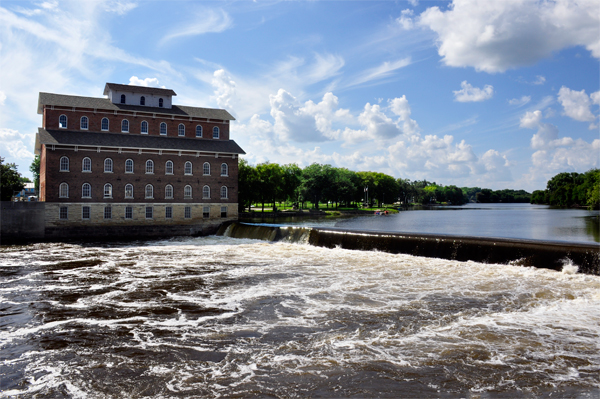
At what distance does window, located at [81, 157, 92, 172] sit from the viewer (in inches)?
1409

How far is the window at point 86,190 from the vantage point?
35781 mm

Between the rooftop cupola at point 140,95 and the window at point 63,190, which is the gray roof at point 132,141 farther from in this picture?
the rooftop cupola at point 140,95

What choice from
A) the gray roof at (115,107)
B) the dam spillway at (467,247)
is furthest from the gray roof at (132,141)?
the dam spillway at (467,247)

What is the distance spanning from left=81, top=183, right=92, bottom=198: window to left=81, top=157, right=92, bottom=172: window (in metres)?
1.36

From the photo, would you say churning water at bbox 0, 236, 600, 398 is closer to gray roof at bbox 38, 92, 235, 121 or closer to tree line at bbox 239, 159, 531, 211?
gray roof at bbox 38, 92, 235, 121

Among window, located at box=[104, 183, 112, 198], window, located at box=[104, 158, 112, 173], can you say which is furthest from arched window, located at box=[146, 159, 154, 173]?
window, located at box=[104, 183, 112, 198]

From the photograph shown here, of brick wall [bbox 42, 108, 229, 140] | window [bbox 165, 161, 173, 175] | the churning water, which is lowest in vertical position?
the churning water

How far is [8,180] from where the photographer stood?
52.2 m

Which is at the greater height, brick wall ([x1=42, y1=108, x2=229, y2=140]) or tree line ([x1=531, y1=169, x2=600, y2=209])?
brick wall ([x1=42, y1=108, x2=229, y2=140])

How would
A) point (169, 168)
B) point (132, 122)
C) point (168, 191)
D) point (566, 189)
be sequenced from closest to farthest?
point (168, 191) → point (169, 168) → point (132, 122) → point (566, 189)

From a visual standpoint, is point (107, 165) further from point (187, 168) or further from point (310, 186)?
point (310, 186)

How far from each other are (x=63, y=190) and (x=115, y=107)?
367 inches

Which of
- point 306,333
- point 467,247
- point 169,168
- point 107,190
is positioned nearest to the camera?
point 306,333

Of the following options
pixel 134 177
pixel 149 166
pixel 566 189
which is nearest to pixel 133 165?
pixel 134 177
